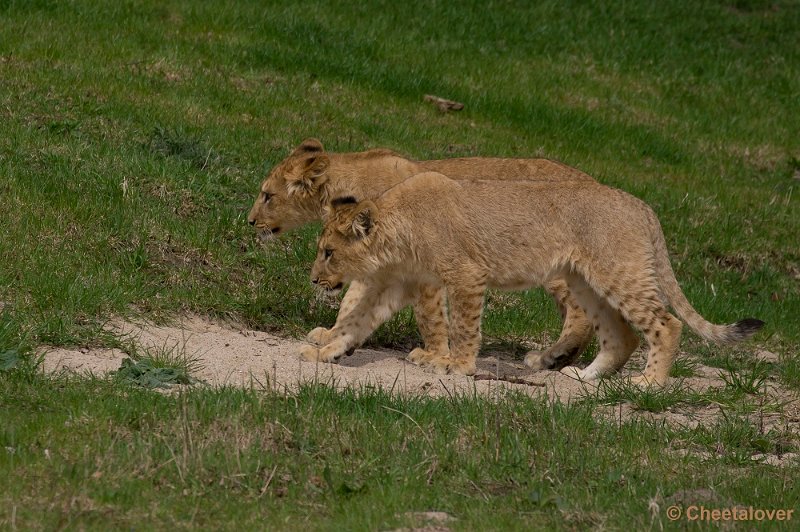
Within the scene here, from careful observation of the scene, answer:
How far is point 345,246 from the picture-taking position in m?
9.10

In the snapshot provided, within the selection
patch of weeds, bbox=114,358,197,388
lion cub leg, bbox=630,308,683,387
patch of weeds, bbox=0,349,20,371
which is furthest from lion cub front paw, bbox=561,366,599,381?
patch of weeds, bbox=0,349,20,371

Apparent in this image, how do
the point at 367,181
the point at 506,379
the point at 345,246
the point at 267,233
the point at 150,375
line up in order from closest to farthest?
the point at 150,375 < the point at 506,379 < the point at 345,246 < the point at 367,181 < the point at 267,233

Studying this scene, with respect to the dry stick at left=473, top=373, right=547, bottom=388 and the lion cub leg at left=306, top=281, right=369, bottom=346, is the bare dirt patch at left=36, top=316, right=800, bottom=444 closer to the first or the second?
the dry stick at left=473, top=373, right=547, bottom=388

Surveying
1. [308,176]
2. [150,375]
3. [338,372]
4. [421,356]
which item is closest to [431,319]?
[421,356]

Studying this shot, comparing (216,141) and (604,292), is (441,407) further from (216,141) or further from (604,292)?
(216,141)

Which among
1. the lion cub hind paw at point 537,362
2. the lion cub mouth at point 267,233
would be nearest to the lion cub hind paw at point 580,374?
the lion cub hind paw at point 537,362

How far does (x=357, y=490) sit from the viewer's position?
5.85 m

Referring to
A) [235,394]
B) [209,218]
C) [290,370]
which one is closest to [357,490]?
[235,394]

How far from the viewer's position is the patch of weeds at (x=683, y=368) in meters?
9.34

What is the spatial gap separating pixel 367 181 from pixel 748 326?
10.6ft

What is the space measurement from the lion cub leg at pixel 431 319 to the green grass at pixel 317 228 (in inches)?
29.2

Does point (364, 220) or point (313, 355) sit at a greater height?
point (364, 220)

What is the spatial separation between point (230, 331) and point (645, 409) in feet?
10.2

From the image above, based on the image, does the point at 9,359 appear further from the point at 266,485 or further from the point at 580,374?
the point at 580,374
